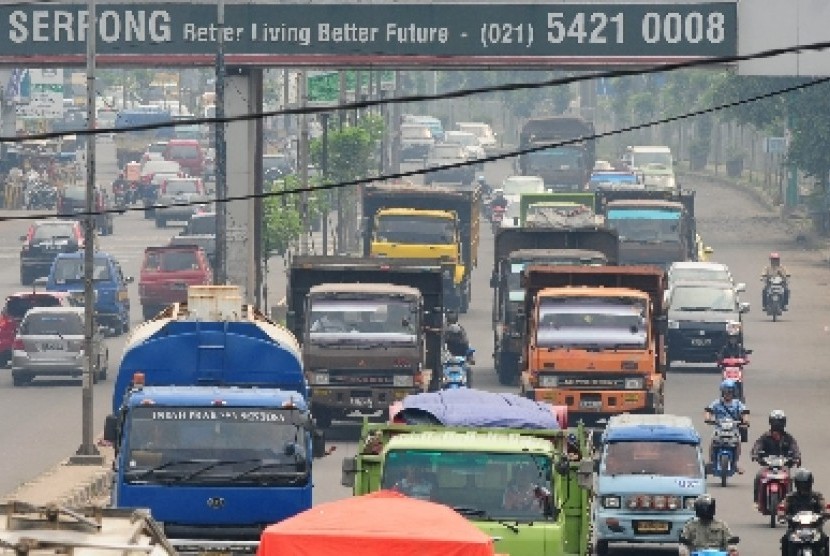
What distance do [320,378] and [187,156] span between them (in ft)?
228

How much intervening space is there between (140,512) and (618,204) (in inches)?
1788

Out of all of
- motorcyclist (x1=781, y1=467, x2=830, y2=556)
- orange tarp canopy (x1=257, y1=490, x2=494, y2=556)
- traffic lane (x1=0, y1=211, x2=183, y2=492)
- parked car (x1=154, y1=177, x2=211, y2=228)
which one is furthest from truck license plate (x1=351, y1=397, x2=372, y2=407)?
parked car (x1=154, y1=177, x2=211, y2=228)

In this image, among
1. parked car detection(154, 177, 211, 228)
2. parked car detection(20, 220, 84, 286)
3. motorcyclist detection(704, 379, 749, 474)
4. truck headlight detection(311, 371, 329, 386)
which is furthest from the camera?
parked car detection(154, 177, 211, 228)

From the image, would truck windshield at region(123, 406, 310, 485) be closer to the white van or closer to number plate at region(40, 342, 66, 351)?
number plate at region(40, 342, 66, 351)

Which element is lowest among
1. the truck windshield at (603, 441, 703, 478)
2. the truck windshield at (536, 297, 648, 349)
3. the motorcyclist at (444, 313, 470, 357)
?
the truck windshield at (603, 441, 703, 478)

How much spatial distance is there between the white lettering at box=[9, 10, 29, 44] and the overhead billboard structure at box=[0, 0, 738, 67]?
17mm

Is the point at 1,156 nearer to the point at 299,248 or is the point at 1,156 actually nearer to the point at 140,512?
the point at 299,248

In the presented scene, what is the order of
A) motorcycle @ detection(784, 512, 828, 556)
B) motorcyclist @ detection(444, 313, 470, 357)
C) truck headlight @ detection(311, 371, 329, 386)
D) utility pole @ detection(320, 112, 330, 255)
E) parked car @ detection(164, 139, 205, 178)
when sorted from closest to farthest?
motorcycle @ detection(784, 512, 828, 556), truck headlight @ detection(311, 371, 329, 386), motorcyclist @ detection(444, 313, 470, 357), utility pole @ detection(320, 112, 330, 255), parked car @ detection(164, 139, 205, 178)

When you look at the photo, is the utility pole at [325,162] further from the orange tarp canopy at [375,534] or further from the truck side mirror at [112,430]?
the orange tarp canopy at [375,534]

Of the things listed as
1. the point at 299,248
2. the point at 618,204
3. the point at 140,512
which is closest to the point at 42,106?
the point at 299,248

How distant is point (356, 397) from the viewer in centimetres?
3959

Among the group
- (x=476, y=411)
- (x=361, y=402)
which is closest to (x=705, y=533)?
(x=476, y=411)

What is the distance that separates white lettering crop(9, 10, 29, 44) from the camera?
4959 cm

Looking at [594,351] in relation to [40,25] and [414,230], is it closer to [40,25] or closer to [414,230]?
[40,25]
